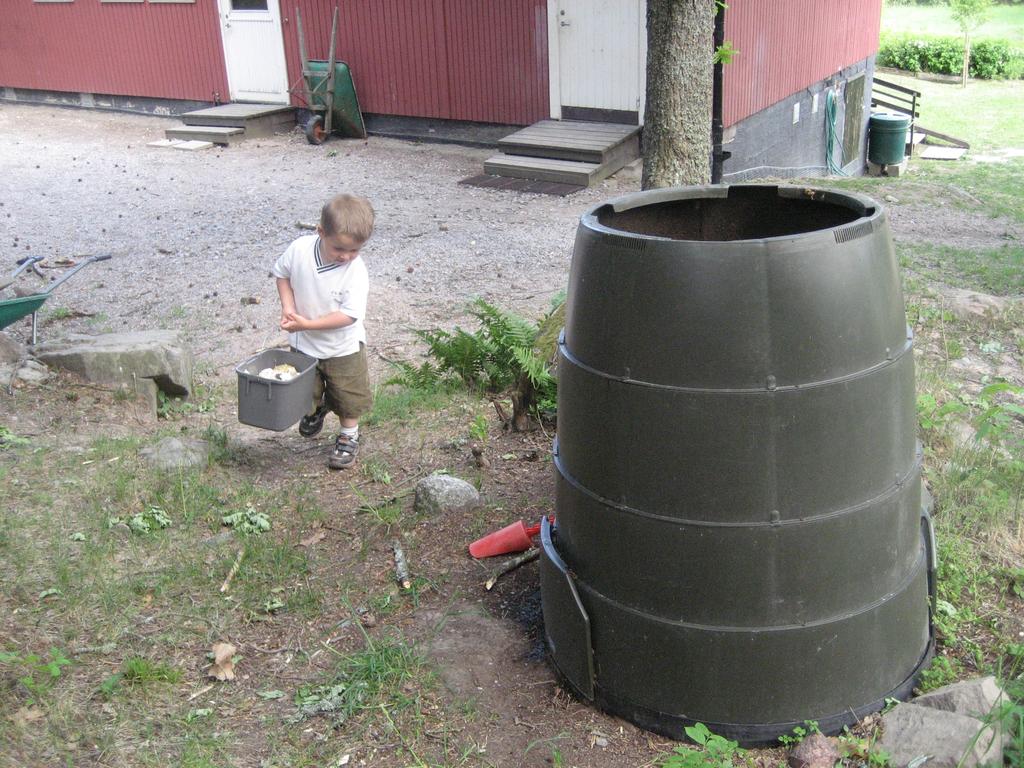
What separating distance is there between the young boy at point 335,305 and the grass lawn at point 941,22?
42.3m

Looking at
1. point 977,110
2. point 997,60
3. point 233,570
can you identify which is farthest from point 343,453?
point 997,60

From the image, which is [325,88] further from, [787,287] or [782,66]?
[787,287]

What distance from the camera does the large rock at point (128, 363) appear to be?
5.81 metres

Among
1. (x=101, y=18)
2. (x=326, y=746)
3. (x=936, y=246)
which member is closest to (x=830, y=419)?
(x=326, y=746)

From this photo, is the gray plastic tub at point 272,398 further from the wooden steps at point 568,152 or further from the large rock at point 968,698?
the wooden steps at point 568,152

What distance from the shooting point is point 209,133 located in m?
15.4

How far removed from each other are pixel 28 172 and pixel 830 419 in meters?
14.1

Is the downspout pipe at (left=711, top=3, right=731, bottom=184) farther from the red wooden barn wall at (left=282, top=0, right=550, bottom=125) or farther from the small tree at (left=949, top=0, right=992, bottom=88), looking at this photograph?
the small tree at (left=949, top=0, right=992, bottom=88)

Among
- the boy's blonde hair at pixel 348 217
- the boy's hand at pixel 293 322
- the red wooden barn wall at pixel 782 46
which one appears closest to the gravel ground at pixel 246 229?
the boy's hand at pixel 293 322

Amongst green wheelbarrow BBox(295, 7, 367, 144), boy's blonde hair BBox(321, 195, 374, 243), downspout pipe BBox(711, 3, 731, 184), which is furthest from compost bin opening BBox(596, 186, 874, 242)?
green wheelbarrow BBox(295, 7, 367, 144)

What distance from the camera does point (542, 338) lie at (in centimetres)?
560

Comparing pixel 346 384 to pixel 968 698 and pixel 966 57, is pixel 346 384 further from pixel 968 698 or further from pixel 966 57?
pixel 966 57

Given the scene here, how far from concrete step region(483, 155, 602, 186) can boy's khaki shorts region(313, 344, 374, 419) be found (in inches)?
290

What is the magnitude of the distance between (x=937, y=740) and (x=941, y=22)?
5185 centimetres
